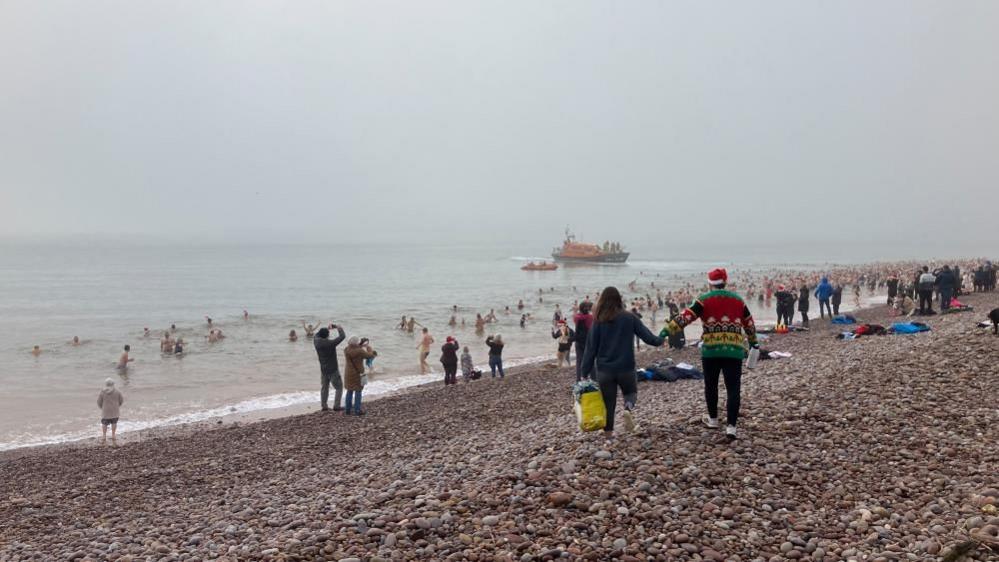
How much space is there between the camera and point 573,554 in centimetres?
441

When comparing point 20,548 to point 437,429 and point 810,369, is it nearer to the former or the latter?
point 437,429

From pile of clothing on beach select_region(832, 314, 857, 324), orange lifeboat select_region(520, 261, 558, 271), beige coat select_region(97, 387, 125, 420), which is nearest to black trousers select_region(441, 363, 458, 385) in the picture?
beige coat select_region(97, 387, 125, 420)

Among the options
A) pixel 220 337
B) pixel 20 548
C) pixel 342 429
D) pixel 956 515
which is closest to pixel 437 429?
pixel 342 429

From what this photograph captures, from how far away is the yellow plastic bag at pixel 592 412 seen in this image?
682 cm

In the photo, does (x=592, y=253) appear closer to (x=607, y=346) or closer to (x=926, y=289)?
(x=926, y=289)

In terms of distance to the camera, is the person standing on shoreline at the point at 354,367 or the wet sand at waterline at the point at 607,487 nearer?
the wet sand at waterline at the point at 607,487

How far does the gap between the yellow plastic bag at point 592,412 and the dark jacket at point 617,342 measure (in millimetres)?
374

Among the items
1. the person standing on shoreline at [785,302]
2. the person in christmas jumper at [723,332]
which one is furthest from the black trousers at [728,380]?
the person standing on shoreline at [785,302]

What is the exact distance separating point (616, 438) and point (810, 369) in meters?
5.60

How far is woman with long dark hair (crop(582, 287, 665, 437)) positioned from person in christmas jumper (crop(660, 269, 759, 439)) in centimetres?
52

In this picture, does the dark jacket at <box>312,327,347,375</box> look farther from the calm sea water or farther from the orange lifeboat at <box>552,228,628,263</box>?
the orange lifeboat at <box>552,228,628,263</box>

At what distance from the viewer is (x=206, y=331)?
116 ft

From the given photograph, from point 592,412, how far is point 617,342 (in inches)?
34.5

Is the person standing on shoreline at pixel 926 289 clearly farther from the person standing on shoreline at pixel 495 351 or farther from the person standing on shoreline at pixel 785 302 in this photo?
the person standing on shoreline at pixel 495 351
